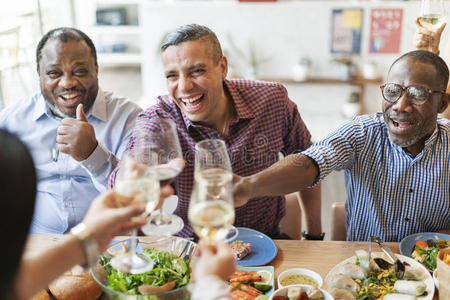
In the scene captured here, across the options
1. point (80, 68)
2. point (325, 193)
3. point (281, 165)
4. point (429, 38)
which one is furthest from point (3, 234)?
point (325, 193)

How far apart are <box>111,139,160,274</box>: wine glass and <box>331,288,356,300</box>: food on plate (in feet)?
2.08

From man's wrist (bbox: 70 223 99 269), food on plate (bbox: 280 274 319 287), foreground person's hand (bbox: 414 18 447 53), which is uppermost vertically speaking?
foreground person's hand (bbox: 414 18 447 53)

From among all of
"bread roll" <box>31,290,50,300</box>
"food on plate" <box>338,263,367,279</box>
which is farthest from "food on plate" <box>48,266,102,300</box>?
"food on plate" <box>338,263,367,279</box>

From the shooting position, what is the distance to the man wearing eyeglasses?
1756 mm

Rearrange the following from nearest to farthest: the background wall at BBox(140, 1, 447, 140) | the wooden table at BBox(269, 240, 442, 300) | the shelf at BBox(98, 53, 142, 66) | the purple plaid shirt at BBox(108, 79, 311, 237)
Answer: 1. the wooden table at BBox(269, 240, 442, 300)
2. the purple plaid shirt at BBox(108, 79, 311, 237)
3. the background wall at BBox(140, 1, 447, 140)
4. the shelf at BBox(98, 53, 142, 66)

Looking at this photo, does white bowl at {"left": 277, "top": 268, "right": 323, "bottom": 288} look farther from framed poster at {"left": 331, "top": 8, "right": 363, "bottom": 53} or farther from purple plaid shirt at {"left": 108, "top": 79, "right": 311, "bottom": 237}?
framed poster at {"left": 331, "top": 8, "right": 363, "bottom": 53}

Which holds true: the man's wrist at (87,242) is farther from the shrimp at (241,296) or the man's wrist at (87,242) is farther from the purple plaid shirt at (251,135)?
the purple plaid shirt at (251,135)

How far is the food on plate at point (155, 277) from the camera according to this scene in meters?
1.26

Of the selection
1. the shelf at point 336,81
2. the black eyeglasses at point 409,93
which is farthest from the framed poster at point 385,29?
the black eyeglasses at point 409,93

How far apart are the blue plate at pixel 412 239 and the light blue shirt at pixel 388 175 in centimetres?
15

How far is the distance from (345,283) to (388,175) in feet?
2.17

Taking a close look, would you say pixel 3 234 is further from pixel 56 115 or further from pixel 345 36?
pixel 345 36

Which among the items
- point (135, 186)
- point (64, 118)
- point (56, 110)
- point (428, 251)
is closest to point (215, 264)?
point (135, 186)

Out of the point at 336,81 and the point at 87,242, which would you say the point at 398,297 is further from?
the point at 336,81
